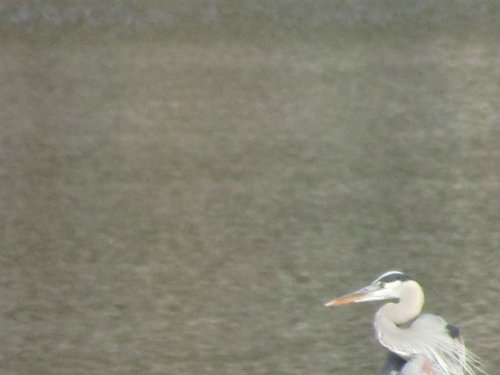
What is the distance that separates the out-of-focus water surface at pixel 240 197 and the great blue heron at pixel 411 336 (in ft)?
4.07

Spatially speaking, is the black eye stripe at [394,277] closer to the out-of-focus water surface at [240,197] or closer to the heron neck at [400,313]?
the heron neck at [400,313]

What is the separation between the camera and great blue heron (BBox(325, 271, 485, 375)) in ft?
19.5

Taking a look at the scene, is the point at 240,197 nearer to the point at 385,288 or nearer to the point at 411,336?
the point at 385,288

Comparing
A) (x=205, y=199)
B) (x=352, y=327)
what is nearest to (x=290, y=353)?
(x=352, y=327)

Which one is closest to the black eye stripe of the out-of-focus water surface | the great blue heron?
the great blue heron

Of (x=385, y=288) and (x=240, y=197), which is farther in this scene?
(x=240, y=197)

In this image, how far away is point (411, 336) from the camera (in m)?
6.04

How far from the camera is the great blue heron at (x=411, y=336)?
594 centimetres

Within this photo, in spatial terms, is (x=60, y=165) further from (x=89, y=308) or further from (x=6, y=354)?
(x=6, y=354)

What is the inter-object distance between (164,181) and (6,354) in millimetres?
5340

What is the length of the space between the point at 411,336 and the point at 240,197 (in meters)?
6.18

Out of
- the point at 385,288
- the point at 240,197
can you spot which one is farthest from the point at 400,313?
the point at 240,197

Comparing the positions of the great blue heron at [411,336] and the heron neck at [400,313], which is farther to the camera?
the heron neck at [400,313]

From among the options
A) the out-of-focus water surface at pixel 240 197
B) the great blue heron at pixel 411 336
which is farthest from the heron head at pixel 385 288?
the out-of-focus water surface at pixel 240 197
